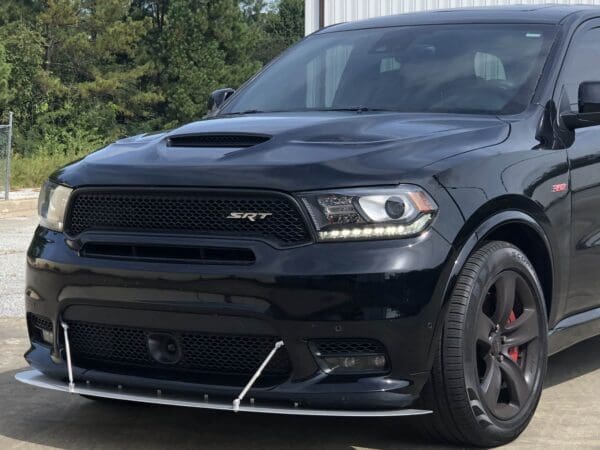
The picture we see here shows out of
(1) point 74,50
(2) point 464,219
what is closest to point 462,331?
(2) point 464,219

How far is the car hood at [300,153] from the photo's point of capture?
13.3ft

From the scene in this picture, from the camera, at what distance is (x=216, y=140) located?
4.52 metres

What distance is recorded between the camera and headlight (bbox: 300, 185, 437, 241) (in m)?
3.96

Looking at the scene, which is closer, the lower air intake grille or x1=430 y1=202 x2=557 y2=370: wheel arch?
x1=430 y1=202 x2=557 y2=370: wheel arch

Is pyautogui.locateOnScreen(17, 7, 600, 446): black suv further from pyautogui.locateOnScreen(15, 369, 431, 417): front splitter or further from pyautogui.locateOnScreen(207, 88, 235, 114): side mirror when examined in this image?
pyautogui.locateOnScreen(207, 88, 235, 114): side mirror

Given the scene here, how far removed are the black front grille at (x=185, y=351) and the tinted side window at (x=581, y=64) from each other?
6.42 ft

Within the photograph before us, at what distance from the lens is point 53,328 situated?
4477mm

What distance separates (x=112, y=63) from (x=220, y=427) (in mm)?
53770

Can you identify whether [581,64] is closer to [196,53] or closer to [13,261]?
[13,261]

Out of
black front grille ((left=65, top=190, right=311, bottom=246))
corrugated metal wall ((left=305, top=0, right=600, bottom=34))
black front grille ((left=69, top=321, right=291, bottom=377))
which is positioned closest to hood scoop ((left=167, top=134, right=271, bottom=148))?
black front grille ((left=65, top=190, right=311, bottom=246))

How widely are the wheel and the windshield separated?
86 cm

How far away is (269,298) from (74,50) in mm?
50765

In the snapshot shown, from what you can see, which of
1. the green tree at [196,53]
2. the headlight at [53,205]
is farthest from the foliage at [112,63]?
the headlight at [53,205]

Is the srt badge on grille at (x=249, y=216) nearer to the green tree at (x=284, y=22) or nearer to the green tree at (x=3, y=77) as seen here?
the green tree at (x=3, y=77)
